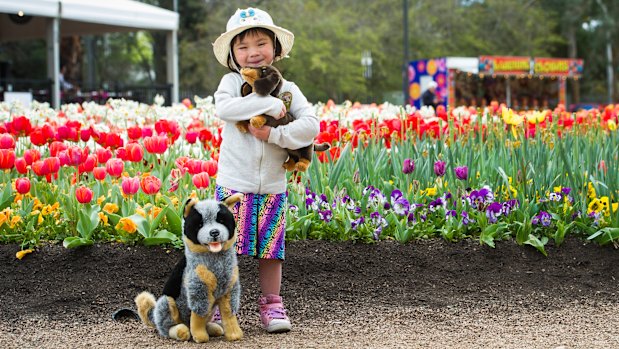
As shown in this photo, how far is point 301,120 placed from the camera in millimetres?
3535

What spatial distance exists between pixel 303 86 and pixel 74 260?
30.3 m

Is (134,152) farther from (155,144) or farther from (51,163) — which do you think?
(51,163)

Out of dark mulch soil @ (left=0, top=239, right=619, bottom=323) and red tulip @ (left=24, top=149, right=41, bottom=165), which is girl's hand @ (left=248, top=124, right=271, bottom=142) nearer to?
dark mulch soil @ (left=0, top=239, right=619, bottom=323)

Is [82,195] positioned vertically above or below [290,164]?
below

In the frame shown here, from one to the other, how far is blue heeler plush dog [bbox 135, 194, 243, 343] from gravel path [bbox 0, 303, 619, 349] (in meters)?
0.07

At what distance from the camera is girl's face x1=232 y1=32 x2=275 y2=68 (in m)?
3.58

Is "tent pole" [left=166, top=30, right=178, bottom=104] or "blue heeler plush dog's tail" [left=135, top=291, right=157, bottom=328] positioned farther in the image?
"tent pole" [left=166, top=30, right=178, bottom=104]

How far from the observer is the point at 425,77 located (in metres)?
25.8

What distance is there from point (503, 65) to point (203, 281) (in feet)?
82.7

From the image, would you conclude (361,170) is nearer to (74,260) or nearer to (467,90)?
(74,260)

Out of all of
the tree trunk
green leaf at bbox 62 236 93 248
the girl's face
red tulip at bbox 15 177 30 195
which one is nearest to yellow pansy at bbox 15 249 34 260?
green leaf at bbox 62 236 93 248

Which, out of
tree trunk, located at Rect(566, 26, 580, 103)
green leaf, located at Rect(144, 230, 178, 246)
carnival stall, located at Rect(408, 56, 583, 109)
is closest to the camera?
green leaf, located at Rect(144, 230, 178, 246)

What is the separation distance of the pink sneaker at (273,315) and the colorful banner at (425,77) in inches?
838

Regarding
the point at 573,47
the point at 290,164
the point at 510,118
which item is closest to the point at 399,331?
the point at 290,164
